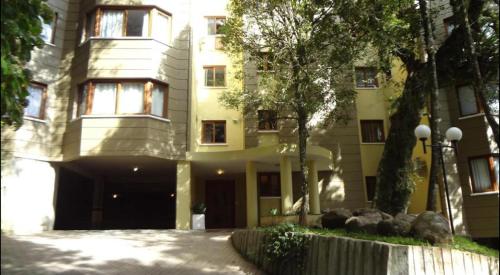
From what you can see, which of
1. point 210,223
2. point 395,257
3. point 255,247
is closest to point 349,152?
point 210,223

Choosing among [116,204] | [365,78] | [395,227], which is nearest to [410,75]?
[365,78]

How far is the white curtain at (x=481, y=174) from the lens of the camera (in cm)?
1678

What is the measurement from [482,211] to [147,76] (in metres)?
14.4

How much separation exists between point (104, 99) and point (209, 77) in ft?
17.2

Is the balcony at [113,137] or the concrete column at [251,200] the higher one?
the balcony at [113,137]

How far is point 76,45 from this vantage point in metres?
17.8

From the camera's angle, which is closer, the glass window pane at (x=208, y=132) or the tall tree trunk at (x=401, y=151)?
the tall tree trunk at (x=401, y=151)

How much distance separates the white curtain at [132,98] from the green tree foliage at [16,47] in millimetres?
10767

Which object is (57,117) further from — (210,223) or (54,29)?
(210,223)

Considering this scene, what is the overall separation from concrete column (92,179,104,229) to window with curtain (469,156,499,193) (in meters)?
17.1

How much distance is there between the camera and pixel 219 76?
20.0 metres

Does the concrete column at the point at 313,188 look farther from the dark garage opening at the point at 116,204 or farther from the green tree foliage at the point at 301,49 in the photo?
the dark garage opening at the point at 116,204

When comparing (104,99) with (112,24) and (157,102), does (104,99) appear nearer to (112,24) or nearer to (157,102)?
(157,102)

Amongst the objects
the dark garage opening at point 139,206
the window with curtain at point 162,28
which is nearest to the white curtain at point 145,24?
the window with curtain at point 162,28
